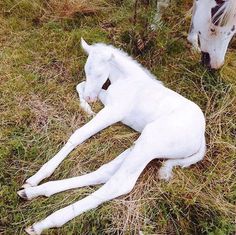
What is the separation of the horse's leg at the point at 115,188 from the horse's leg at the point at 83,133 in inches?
15.4

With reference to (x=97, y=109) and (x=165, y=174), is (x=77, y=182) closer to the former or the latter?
(x=165, y=174)

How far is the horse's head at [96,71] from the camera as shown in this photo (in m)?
3.83

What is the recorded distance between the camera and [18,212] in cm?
325

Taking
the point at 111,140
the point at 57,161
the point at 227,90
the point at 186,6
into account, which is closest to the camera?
the point at 57,161

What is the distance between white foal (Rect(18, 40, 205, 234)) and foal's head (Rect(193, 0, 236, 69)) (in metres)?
0.65

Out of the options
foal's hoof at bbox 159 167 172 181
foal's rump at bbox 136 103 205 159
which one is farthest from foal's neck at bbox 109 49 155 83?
foal's hoof at bbox 159 167 172 181

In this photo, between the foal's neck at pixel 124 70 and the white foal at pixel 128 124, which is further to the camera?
the foal's neck at pixel 124 70

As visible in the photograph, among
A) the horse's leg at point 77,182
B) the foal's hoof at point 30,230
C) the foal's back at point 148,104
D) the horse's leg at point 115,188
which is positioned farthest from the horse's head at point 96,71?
the foal's hoof at point 30,230

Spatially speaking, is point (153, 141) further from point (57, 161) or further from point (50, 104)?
point (50, 104)

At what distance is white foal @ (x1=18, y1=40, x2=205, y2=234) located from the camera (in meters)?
3.16

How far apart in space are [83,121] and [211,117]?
1.06m

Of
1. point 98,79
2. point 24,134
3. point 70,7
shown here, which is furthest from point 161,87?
point 70,7

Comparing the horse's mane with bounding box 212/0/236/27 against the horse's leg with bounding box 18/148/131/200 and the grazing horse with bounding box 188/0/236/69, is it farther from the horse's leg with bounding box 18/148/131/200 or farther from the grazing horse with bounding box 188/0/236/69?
the horse's leg with bounding box 18/148/131/200

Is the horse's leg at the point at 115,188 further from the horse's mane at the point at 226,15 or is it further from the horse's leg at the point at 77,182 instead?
the horse's mane at the point at 226,15
